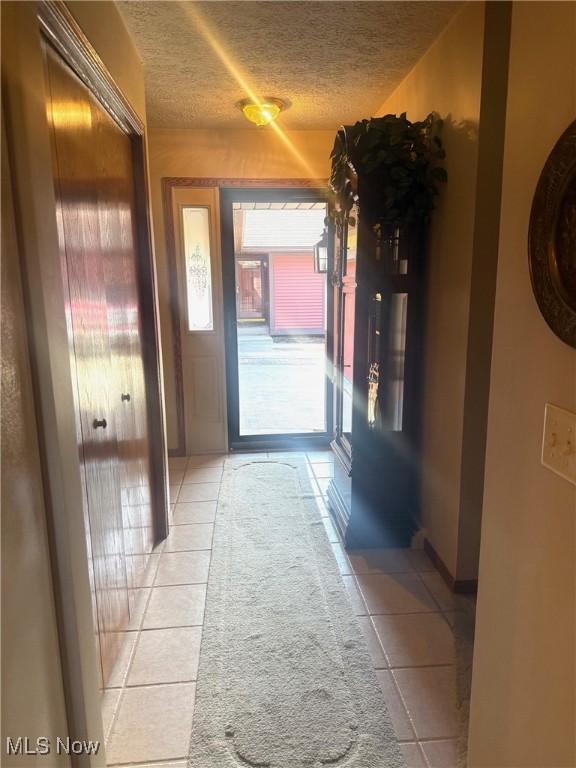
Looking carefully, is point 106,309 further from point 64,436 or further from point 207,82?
point 207,82

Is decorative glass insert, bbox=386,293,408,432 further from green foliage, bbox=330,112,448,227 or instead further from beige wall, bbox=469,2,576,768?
beige wall, bbox=469,2,576,768

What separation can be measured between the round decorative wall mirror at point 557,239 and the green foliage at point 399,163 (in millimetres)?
1467

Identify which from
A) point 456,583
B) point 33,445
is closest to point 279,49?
point 33,445

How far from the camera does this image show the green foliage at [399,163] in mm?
2305

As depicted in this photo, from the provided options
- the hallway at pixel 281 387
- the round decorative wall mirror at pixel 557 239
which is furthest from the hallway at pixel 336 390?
the hallway at pixel 281 387

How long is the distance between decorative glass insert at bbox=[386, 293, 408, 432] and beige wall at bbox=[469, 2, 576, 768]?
1.44 m

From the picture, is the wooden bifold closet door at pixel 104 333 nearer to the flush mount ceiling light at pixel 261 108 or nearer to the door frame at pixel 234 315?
the flush mount ceiling light at pixel 261 108

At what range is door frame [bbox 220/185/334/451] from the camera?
3.84 meters

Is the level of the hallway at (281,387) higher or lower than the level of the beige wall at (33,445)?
lower

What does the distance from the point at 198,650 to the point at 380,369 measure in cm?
159

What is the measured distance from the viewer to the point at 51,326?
1140mm

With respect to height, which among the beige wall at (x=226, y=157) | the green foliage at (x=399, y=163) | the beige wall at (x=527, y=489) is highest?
the beige wall at (x=226, y=157)

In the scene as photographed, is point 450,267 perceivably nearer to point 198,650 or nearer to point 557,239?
point 557,239

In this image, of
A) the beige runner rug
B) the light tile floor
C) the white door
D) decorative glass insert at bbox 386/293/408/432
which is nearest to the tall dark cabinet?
decorative glass insert at bbox 386/293/408/432
